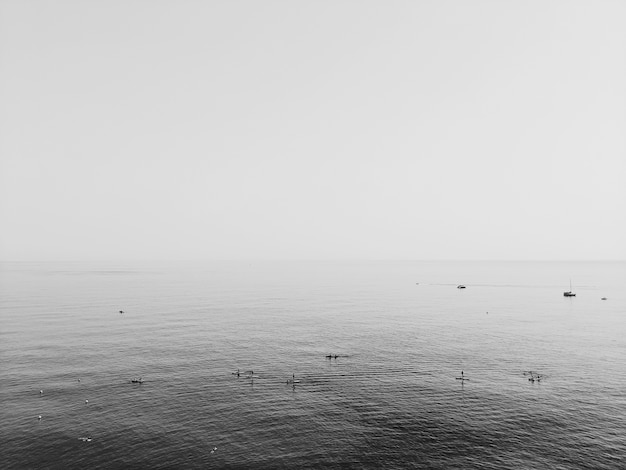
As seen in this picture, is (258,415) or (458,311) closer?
(258,415)

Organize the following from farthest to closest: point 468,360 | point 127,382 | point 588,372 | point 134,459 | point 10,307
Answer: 1. point 10,307
2. point 468,360
3. point 588,372
4. point 127,382
5. point 134,459

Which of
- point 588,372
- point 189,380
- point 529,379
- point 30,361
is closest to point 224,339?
point 189,380

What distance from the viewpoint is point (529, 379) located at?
8688cm

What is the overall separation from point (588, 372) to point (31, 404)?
123545mm

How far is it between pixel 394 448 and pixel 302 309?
13584cm

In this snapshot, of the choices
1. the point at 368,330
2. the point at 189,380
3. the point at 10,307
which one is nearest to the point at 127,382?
the point at 189,380

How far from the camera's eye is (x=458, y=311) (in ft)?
630

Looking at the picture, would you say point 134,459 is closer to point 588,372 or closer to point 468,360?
point 468,360

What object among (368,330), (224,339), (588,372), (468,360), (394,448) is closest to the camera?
(394,448)

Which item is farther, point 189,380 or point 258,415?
point 189,380

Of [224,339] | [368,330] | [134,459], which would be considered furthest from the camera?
[368,330]

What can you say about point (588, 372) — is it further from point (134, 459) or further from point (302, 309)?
point (302, 309)

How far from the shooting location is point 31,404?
71188 mm

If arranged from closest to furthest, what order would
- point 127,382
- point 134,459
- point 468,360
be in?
1. point 134,459
2. point 127,382
3. point 468,360
